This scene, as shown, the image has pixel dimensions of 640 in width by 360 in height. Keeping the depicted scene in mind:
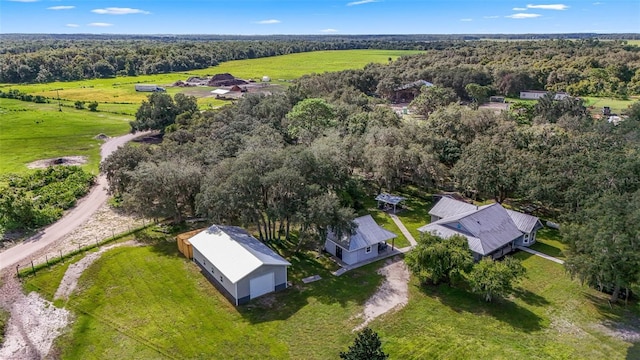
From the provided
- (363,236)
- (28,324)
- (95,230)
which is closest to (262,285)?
(363,236)

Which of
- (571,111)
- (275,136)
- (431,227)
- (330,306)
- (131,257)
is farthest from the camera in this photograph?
(571,111)

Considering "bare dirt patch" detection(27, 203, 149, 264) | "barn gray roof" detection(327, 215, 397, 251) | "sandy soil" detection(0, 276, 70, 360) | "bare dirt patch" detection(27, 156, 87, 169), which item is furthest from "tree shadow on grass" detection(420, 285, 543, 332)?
"bare dirt patch" detection(27, 156, 87, 169)

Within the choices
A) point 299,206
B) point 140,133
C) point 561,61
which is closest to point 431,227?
point 299,206

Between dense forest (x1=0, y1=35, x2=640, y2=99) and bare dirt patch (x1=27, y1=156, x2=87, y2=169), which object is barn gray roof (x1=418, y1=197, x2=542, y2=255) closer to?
bare dirt patch (x1=27, y1=156, x2=87, y2=169)

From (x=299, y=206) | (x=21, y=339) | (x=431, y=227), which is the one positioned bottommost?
(x=21, y=339)

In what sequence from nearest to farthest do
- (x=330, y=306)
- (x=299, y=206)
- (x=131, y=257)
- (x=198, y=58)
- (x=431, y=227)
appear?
(x=330, y=306) → (x=299, y=206) → (x=131, y=257) → (x=431, y=227) → (x=198, y=58)

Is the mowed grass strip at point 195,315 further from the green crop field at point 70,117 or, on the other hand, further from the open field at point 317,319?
the green crop field at point 70,117

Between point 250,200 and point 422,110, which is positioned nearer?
point 250,200

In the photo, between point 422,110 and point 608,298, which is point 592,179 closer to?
point 608,298

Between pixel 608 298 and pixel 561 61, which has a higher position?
pixel 561 61
